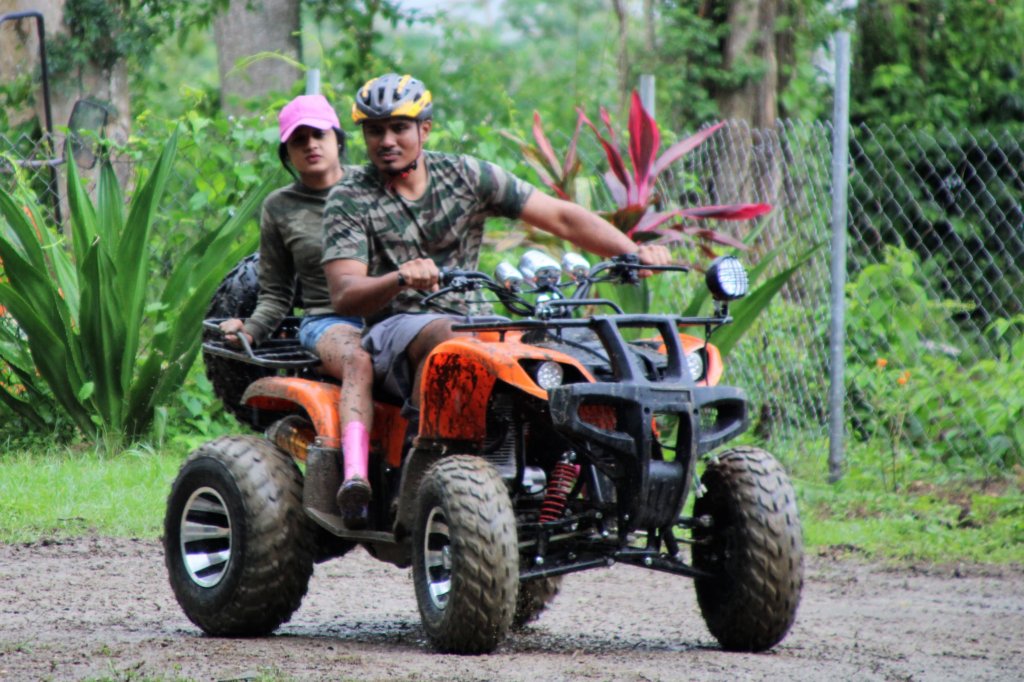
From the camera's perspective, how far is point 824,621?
6.03 metres

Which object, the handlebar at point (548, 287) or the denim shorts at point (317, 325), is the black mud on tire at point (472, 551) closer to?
the handlebar at point (548, 287)

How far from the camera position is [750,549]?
4707 mm

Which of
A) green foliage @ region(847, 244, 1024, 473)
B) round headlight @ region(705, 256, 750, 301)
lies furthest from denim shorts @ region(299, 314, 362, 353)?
green foliage @ region(847, 244, 1024, 473)

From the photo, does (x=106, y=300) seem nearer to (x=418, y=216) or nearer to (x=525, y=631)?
(x=418, y=216)

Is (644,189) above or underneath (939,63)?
underneath

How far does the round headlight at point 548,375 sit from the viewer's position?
14.9 feet

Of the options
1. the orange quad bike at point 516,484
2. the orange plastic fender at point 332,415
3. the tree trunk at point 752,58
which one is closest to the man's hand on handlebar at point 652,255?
the orange quad bike at point 516,484

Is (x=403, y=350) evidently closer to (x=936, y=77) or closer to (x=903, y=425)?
(x=903, y=425)

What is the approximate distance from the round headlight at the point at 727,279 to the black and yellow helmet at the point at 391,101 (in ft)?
4.23

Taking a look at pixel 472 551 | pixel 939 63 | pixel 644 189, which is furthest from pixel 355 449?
pixel 939 63

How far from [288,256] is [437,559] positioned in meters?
1.89

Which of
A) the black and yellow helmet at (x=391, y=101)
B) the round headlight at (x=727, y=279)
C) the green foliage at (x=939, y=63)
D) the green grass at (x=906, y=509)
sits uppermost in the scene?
the green foliage at (x=939, y=63)

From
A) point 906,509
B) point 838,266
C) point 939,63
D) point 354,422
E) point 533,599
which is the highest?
point 939,63

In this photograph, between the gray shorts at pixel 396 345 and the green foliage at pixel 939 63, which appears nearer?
the gray shorts at pixel 396 345
